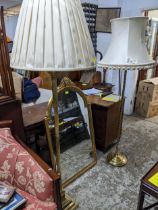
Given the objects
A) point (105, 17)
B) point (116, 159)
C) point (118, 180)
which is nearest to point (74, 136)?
point (116, 159)

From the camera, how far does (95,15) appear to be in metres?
3.30

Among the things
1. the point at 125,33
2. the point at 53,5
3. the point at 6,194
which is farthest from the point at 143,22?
the point at 6,194

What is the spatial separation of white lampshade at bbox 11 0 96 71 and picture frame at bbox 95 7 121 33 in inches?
104

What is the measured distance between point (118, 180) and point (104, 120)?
67 centimetres

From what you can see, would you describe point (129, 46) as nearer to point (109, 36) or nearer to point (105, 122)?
point (105, 122)

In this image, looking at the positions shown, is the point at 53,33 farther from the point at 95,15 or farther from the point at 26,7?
the point at 95,15

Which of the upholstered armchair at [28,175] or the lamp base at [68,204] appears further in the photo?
the lamp base at [68,204]

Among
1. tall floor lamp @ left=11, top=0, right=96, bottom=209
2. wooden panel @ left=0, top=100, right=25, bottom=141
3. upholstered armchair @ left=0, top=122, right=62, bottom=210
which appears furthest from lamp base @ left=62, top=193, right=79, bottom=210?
tall floor lamp @ left=11, top=0, right=96, bottom=209

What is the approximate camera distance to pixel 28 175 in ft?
3.86

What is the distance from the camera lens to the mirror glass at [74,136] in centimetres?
201

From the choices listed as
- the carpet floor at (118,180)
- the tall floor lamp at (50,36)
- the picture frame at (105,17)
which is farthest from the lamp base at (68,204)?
the picture frame at (105,17)

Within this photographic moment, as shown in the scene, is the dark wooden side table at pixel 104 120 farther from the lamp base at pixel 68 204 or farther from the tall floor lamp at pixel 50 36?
the tall floor lamp at pixel 50 36

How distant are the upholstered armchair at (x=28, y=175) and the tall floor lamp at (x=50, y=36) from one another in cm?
69

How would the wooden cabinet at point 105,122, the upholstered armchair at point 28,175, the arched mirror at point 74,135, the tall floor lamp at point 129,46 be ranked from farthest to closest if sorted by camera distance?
the wooden cabinet at point 105,122 < the arched mirror at point 74,135 < the tall floor lamp at point 129,46 < the upholstered armchair at point 28,175
